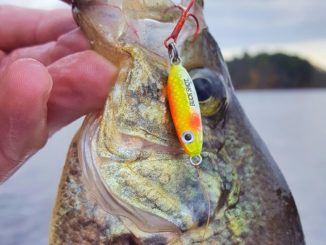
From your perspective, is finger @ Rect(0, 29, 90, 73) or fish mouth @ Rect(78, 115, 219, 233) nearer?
fish mouth @ Rect(78, 115, 219, 233)

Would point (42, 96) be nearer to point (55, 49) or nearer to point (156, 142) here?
point (156, 142)

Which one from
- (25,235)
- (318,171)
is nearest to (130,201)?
(25,235)

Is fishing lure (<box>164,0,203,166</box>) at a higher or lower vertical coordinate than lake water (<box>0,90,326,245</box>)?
higher

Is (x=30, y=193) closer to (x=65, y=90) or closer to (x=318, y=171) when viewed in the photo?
(x=318, y=171)

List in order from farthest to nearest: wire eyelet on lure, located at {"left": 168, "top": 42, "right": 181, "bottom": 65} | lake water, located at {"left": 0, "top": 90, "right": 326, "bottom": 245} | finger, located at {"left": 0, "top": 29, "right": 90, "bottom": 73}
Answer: lake water, located at {"left": 0, "top": 90, "right": 326, "bottom": 245} → finger, located at {"left": 0, "top": 29, "right": 90, "bottom": 73} → wire eyelet on lure, located at {"left": 168, "top": 42, "right": 181, "bottom": 65}

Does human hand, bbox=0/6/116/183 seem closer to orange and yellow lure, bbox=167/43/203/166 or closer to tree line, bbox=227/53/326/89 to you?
orange and yellow lure, bbox=167/43/203/166

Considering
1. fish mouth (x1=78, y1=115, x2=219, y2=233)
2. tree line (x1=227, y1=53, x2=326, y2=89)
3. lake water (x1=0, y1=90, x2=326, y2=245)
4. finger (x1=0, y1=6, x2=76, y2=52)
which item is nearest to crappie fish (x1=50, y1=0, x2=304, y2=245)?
fish mouth (x1=78, y1=115, x2=219, y2=233)

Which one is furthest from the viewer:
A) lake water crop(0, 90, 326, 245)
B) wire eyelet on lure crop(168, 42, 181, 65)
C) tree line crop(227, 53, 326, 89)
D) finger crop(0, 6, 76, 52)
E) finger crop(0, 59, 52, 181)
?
tree line crop(227, 53, 326, 89)
